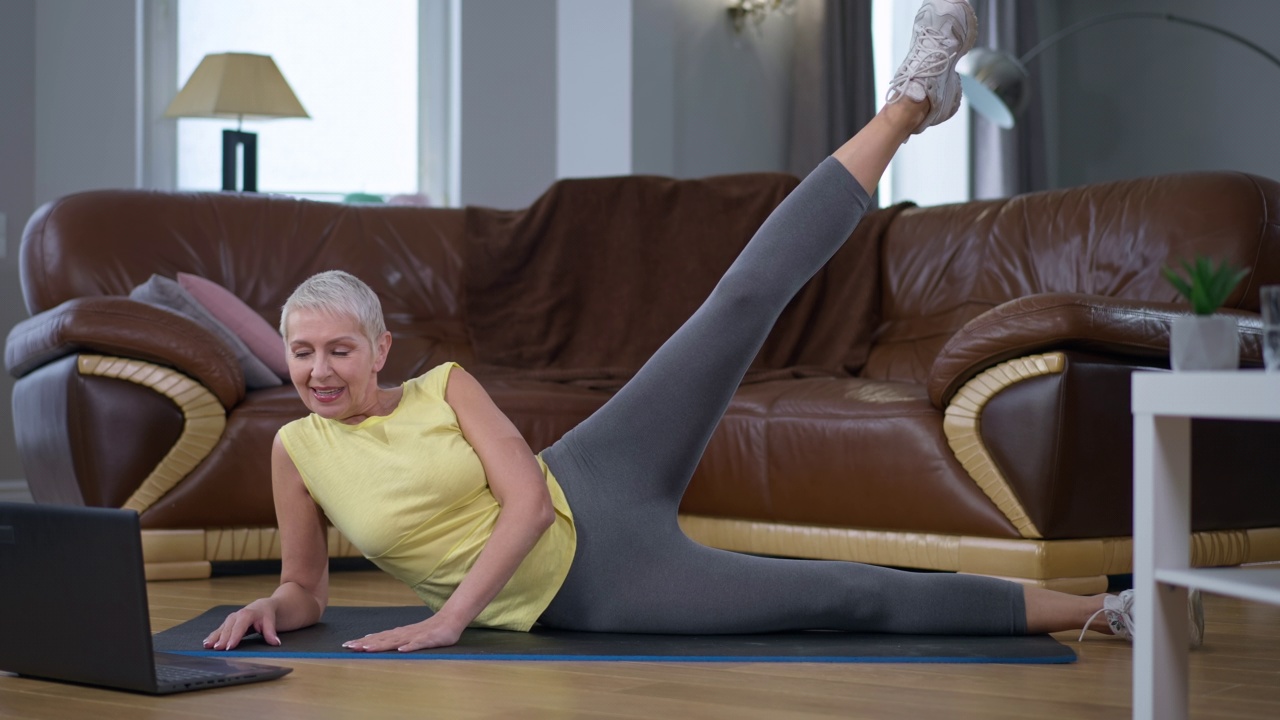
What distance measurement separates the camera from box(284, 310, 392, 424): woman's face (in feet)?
6.51

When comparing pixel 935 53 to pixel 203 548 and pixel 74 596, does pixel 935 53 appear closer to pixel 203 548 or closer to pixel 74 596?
pixel 74 596

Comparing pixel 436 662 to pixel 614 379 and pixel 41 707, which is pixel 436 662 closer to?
pixel 41 707

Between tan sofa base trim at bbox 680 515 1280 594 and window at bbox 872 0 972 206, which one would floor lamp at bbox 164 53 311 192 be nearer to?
tan sofa base trim at bbox 680 515 1280 594

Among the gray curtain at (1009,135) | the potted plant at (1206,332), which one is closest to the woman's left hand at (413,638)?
the potted plant at (1206,332)

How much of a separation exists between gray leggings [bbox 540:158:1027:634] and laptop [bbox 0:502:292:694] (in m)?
0.54

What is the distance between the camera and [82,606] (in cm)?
177

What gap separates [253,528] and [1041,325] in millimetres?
1899

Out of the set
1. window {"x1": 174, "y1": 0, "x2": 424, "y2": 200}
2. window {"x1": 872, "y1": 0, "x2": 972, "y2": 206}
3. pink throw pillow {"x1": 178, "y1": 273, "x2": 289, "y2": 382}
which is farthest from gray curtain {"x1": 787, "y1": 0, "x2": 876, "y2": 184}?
pink throw pillow {"x1": 178, "y1": 273, "x2": 289, "y2": 382}

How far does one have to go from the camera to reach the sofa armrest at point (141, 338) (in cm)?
316

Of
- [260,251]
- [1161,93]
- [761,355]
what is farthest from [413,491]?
[1161,93]

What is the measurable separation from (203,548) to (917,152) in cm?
472

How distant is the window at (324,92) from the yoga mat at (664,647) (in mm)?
3194

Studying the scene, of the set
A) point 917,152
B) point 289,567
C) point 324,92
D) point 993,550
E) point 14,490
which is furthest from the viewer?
point 917,152

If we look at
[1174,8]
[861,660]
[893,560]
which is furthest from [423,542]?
[1174,8]
